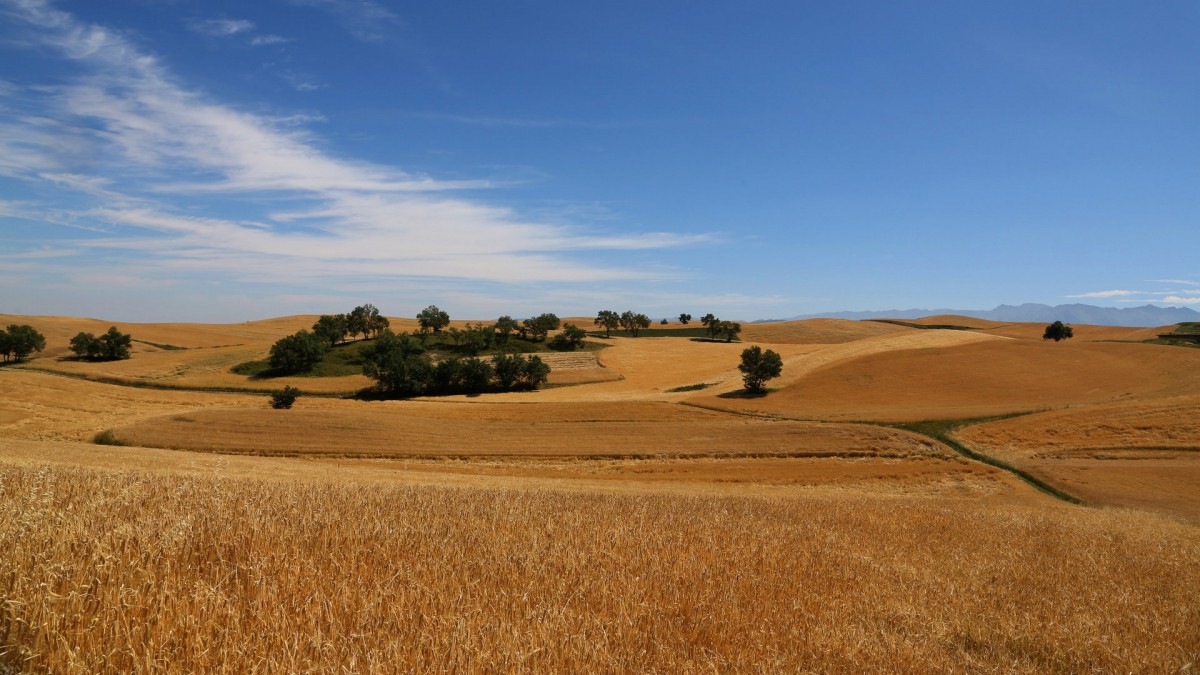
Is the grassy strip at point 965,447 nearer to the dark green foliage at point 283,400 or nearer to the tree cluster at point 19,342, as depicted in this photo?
the dark green foliage at point 283,400

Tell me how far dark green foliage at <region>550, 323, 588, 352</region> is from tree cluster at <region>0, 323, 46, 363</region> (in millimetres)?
74076

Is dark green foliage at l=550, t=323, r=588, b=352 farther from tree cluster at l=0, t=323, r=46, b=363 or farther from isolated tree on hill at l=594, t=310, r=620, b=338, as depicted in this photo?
tree cluster at l=0, t=323, r=46, b=363

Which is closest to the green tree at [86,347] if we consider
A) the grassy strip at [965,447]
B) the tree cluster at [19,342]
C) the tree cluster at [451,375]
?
the tree cluster at [19,342]

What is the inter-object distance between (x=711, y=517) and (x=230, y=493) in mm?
6816

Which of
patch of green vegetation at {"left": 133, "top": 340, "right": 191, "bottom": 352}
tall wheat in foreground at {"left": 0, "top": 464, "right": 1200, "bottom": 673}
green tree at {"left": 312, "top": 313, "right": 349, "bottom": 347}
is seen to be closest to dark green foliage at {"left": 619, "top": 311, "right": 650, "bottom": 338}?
green tree at {"left": 312, "top": 313, "right": 349, "bottom": 347}

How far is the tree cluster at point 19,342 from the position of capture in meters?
85.4

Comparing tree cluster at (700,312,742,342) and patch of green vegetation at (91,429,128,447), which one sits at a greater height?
tree cluster at (700,312,742,342)

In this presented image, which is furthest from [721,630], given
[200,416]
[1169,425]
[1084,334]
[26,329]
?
[1084,334]

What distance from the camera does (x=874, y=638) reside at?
5.09 metres

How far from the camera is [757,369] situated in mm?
68312

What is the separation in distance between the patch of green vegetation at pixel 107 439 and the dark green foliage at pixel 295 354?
42504mm

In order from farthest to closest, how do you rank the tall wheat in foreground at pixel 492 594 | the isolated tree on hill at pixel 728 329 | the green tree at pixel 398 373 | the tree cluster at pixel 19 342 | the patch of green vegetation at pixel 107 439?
the isolated tree on hill at pixel 728 329 → the tree cluster at pixel 19 342 → the green tree at pixel 398 373 → the patch of green vegetation at pixel 107 439 → the tall wheat in foreground at pixel 492 594

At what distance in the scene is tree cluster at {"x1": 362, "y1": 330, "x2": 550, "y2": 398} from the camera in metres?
73.8

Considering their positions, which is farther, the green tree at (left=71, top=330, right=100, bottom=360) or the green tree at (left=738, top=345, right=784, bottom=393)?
the green tree at (left=71, top=330, right=100, bottom=360)
